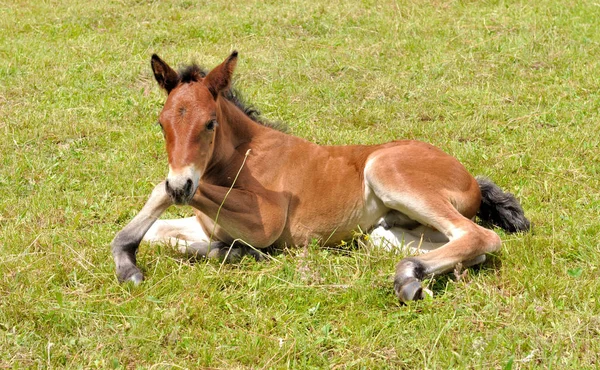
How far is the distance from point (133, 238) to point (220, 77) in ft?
4.05

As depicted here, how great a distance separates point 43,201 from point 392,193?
111 inches

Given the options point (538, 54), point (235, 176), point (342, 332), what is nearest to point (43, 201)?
point (235, 176)

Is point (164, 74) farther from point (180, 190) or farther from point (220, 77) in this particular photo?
point (180, 190)

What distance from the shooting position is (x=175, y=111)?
4.63 metres

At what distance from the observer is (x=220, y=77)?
5047 mm

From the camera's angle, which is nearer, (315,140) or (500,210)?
(500,210)

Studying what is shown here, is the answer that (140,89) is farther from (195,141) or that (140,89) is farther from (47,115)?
(195,141)

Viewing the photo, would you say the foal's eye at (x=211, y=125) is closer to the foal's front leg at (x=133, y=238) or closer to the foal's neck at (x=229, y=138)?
the foal's neck at (x=229, y=138)

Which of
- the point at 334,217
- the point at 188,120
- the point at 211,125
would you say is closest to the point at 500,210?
the point at 334,217

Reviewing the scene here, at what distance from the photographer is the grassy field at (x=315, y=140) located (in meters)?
3.94

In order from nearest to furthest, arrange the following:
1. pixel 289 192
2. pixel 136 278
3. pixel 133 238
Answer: pixel 136 278 < pixel 133 238 < pixel 289 192

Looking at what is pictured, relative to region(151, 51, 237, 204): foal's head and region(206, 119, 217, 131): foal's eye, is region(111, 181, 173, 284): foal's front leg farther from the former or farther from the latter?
region(206, 119, 217, 131): foal's eye

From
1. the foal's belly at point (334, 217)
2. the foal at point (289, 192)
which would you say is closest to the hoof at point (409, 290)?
the foal at point (289, 192)

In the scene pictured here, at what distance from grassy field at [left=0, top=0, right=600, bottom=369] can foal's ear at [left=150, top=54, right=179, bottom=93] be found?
3.68ft
